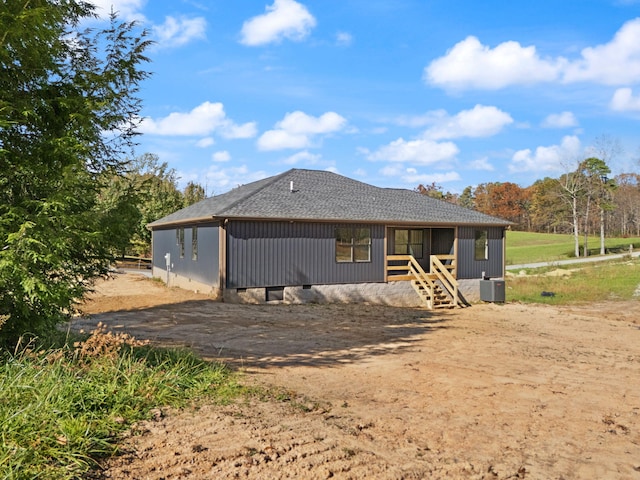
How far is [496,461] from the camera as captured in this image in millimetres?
4797

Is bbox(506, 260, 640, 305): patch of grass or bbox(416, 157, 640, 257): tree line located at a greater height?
bbox(416, 157, 640, 257): tree line

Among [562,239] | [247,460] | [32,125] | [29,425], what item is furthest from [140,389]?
[562,239]

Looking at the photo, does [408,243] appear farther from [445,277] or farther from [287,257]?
[287,257]

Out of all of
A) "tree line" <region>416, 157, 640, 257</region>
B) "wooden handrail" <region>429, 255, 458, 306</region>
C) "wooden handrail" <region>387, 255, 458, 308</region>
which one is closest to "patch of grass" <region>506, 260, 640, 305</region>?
"wooden handrail" <region>429, 255, 458, 306</region>

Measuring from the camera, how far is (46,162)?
702 cm

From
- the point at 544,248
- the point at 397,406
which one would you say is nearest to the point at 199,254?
the point at 397,406

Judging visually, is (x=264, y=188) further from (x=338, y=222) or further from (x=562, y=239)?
(x=562, y=239)

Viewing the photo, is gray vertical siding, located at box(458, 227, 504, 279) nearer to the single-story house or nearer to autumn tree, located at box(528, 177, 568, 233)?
the single-story house

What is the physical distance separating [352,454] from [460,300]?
60.1 ft

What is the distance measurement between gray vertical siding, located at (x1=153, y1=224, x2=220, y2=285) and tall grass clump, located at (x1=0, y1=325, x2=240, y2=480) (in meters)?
11.3

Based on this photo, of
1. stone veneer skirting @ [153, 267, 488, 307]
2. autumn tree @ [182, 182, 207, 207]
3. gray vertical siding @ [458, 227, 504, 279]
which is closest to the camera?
stone veneer skirting @ [153, 267, 488, 307]

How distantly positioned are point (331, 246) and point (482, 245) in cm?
815

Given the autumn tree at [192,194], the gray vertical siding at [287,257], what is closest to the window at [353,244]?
the gray vertical siding at [287,257]

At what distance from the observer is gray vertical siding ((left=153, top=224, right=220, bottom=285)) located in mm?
18281
